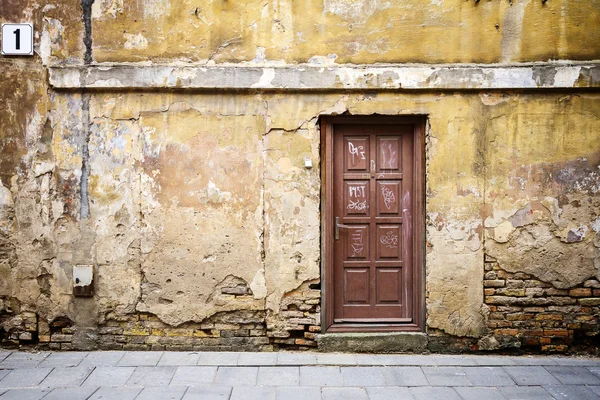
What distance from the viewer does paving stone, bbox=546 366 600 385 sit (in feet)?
14.4

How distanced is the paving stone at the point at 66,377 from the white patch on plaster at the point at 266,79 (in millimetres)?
3105

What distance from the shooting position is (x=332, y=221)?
17.0 feet

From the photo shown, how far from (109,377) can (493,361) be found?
11.8 feet

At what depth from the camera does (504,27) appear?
499 centimetres

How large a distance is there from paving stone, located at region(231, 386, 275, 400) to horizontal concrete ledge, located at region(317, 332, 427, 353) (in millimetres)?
985

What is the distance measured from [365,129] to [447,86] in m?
0.90

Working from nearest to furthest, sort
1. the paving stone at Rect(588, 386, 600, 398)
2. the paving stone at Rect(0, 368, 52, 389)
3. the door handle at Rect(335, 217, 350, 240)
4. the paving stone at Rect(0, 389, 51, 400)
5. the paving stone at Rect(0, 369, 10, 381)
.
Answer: the paving stone at Rect(0, 389, 51, 400)
the paving stone at Rect(588, 386, 600, 398)
the paving stone at Rect(0, 368, 52, 389)
the paving stone at Rect(0, 369, 10, 381)
the door handle at Rect(335, 217, 350, 240)

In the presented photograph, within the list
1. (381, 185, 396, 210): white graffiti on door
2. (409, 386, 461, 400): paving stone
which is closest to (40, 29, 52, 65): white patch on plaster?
(381, 185, 396, 210): white graffiti on door

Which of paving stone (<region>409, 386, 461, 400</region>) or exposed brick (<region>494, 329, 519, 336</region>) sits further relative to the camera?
exposed brick (<region>494, 329, 519, 336</region>)

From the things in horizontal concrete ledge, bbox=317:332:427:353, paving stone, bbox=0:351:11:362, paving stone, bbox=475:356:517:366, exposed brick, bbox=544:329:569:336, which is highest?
exposed brick, bbox=544:329:569:336

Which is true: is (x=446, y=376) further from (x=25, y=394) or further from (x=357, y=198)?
(x=25, y=394)

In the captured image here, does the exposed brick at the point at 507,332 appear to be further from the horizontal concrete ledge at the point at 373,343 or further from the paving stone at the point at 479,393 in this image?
the paving stone at the point at 479,393

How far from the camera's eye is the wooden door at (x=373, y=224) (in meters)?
5.19

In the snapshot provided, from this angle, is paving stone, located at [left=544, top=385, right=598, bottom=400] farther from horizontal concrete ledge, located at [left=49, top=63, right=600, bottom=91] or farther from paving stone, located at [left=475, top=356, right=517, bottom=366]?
horizontal concrete ledge, located at [left=49, top=63, right=600, bottom=91]
